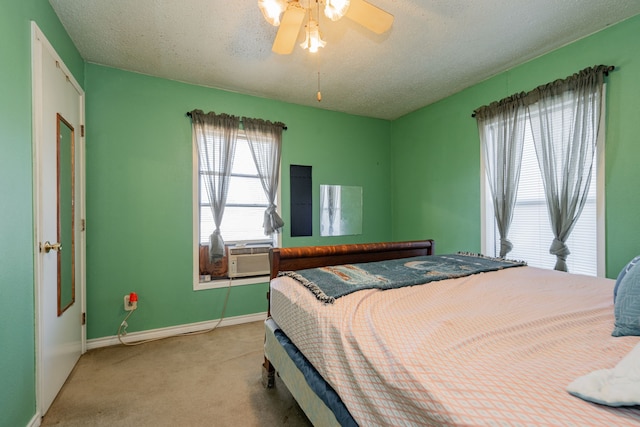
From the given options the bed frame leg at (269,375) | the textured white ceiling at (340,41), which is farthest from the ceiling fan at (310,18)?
the bed frame leg at (269,375)

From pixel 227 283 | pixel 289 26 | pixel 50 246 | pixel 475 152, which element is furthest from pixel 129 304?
pixel 475 152

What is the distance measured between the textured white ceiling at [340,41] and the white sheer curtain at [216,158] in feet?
1.34

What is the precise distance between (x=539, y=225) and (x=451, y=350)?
7.65 ft

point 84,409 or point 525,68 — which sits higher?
point 525,68

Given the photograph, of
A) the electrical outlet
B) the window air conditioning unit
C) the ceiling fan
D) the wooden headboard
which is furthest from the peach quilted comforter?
the electrical outlet

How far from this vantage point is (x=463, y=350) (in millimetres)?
851

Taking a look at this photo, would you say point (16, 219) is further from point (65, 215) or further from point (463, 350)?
point (463, 350)

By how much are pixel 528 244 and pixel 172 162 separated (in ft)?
11.8

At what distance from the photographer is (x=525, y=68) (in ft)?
8.34

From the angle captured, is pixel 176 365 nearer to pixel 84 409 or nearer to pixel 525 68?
pixel 84 409

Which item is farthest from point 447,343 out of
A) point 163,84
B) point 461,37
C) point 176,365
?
point 163,84

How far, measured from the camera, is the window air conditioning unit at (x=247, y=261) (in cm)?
308

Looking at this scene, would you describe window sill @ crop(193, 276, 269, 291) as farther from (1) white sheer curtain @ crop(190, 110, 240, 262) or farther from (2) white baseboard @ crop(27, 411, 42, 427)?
(2) white baseboard @ crop(27, 411, 42, 427)

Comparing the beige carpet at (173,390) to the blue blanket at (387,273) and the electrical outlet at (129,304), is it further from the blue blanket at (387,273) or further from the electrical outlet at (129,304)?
the blue blanket at (387,273)
